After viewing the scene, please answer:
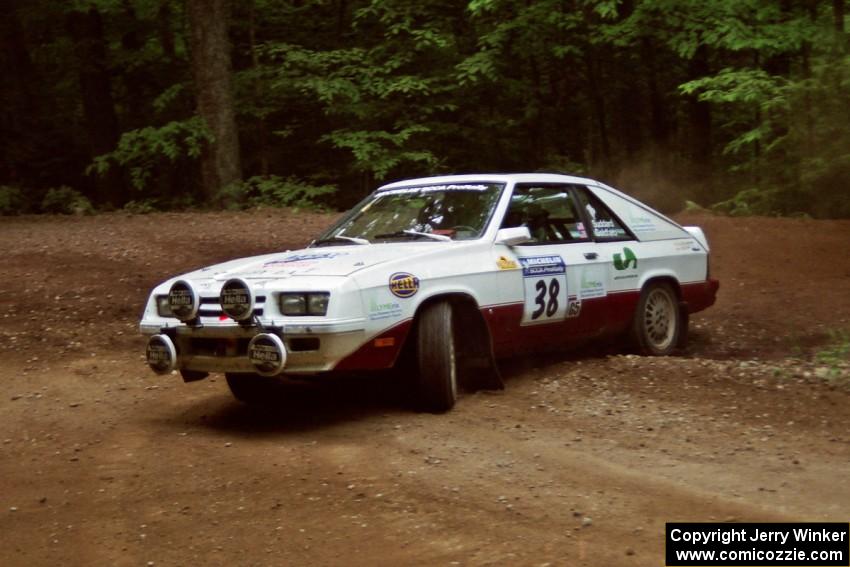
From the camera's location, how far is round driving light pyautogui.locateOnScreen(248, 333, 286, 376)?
6.27 metres

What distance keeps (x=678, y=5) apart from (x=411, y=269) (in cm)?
1306

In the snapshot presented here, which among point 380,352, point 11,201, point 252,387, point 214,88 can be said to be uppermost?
point 214,88

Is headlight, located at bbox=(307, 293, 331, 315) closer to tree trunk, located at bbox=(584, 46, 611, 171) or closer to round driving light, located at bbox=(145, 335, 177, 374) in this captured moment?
round driving light, located at bbox=(145, 335, 177, 374)

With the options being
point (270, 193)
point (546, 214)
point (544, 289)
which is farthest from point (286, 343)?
point (270, 193)

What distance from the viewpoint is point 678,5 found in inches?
718

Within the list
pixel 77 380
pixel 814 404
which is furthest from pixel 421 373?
pixel 77 380

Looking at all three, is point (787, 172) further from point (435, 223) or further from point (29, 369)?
point (29, 369)

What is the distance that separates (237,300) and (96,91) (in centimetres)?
1844

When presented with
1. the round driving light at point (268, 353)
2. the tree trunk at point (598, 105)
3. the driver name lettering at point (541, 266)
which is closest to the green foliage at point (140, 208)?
the tree trunk at point (598, 105)

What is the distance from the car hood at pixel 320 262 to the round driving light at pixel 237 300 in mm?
310

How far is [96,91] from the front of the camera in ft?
76.3

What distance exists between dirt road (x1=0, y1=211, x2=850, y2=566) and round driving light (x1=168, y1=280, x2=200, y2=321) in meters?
0.79

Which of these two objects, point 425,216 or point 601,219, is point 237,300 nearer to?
point 425,216

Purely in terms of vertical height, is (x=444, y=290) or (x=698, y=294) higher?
(x=444, y=290)
